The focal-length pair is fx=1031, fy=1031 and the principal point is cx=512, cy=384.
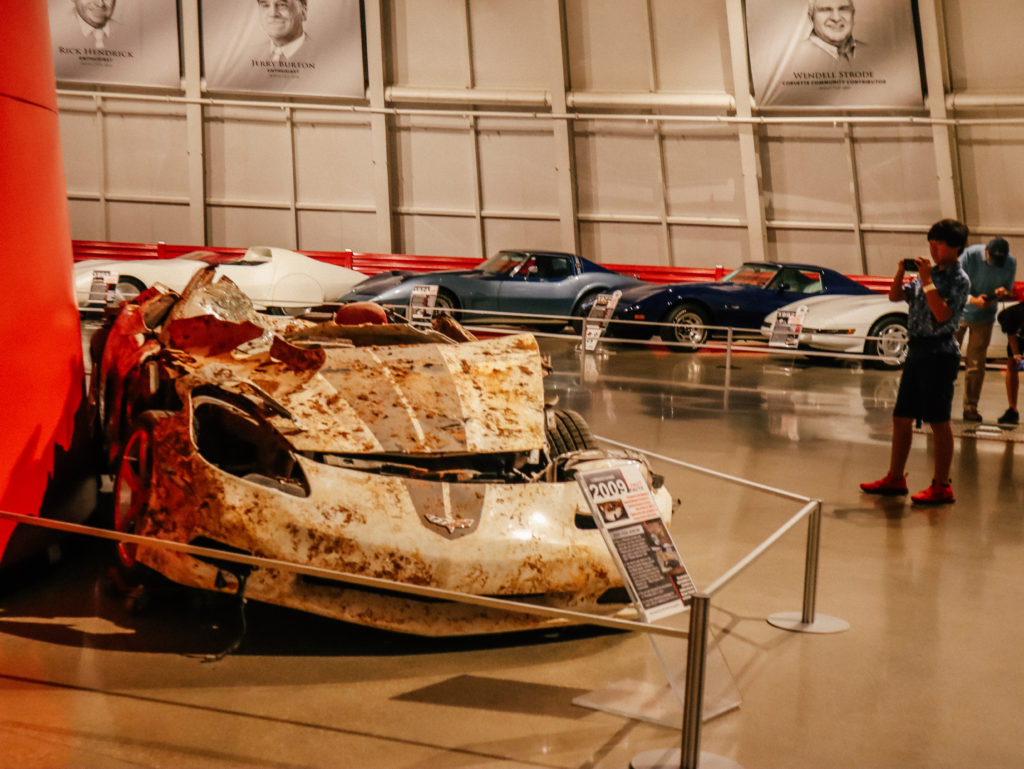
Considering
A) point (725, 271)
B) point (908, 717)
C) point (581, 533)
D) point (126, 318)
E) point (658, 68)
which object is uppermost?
point (658, 68)

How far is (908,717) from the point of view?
3312 millimetres

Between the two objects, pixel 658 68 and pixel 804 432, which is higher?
pixel 658 68

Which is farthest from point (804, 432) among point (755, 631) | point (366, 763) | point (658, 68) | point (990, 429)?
point (658, 68)

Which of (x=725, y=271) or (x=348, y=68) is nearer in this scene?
(x=725, y=271)

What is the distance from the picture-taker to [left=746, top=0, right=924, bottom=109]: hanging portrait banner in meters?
15.9

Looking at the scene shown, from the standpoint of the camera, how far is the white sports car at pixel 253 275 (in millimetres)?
13102

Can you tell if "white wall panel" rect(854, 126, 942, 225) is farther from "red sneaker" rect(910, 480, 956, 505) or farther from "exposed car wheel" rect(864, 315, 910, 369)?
"red sneaker" rect(910, 480, 956, 505)

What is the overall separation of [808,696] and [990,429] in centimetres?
571

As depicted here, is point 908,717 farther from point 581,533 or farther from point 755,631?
point 581,533

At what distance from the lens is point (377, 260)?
1742cm

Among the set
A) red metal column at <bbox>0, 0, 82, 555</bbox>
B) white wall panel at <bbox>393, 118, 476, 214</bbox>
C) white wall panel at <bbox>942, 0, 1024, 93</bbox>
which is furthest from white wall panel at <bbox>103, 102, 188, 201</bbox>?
red metal column at <bbox>0, 0, 82, 555</bbox>

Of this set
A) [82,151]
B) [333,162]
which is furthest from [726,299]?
[82,151]

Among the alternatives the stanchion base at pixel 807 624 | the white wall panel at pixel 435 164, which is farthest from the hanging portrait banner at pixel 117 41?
the stanchion base at pixel 807 624

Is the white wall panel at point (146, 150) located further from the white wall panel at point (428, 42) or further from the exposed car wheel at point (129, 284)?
the exposed car wheel at point (129, 284)
